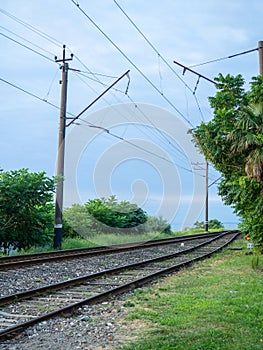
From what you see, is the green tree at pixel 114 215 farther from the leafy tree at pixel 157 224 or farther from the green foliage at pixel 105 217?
the leafy tree at pixel 157 224

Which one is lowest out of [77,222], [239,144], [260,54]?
[77,222]

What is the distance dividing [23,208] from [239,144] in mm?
10369

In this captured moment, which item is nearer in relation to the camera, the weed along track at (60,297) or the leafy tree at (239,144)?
the weed along track at (60,297)

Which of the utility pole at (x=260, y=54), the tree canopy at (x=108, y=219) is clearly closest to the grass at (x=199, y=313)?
the utility pole at (x=260, y=54)

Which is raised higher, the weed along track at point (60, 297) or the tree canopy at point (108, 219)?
the tree canopy at point (108, 219)

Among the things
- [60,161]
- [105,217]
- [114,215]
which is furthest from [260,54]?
[114,215]

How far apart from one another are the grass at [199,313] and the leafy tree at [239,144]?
13.9 feet

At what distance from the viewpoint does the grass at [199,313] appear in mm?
5930

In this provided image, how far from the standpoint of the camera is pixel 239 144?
15789 mm

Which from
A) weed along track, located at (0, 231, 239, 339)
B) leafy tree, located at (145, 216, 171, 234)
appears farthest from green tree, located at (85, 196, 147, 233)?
weed along track, located at (0, 231, 239, 339)

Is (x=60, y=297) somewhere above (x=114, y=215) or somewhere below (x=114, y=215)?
below

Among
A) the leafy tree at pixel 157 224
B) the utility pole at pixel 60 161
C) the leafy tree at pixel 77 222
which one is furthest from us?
the leafy tree at pixel 157 224

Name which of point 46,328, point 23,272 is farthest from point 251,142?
point 46,328

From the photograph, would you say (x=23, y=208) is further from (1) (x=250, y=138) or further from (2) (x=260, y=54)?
(2) (x=260, y=54)
